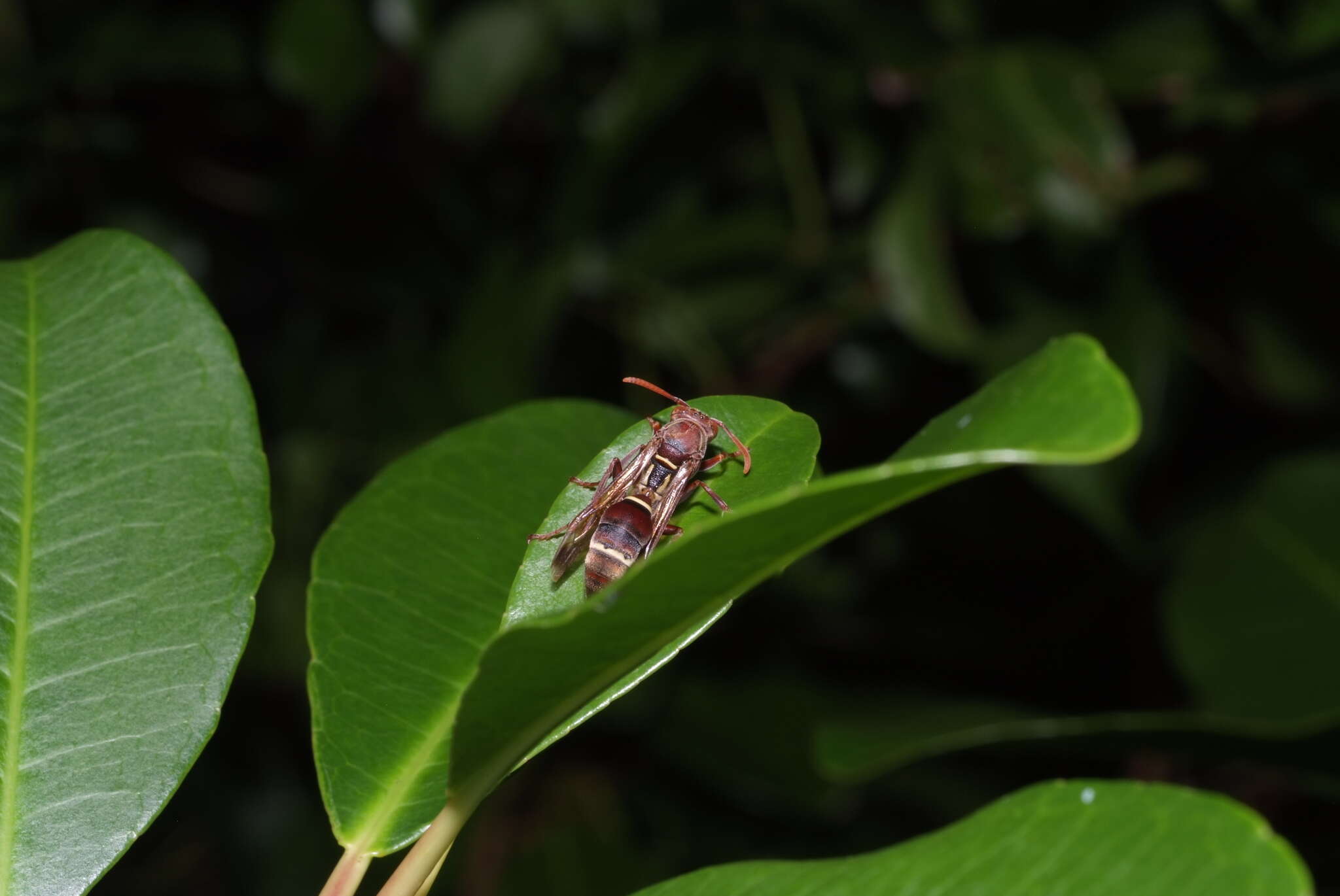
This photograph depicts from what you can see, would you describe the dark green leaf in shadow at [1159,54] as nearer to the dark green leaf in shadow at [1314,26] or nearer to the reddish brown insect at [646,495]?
the dark green leaf in shadow at [1314,26]

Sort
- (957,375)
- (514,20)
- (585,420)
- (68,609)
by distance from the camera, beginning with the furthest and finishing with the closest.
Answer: (957,375), (514,20), (585,420), (68,609)

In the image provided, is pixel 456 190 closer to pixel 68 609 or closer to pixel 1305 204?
pixel 1305 204

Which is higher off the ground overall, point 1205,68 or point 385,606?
point 385,606

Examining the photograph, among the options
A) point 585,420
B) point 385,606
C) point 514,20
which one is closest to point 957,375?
point 514,20

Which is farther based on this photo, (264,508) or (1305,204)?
(1305,204)

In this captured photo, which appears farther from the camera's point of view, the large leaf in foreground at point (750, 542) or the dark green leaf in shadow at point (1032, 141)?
the dark green leaf in shadow at point (1032, 141)

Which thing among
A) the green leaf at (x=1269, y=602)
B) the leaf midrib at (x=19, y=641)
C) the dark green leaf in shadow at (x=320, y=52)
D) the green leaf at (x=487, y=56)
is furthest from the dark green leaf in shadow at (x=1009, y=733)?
the dark green leaf in shadow at (x=320, y=52)

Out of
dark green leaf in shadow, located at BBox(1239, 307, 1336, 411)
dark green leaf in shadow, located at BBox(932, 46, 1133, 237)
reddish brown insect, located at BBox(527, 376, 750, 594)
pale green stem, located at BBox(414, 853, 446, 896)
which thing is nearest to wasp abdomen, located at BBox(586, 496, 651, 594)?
reddish brown insect, located at BBox(527, 376, 750, 594)

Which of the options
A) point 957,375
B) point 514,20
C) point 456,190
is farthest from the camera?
point 456,190
